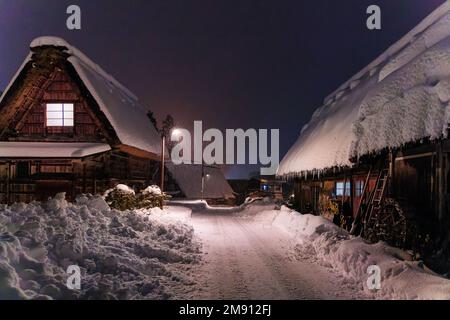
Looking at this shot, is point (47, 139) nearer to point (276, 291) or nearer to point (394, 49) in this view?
point (276, 291)

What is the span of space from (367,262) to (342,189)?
11185 mm

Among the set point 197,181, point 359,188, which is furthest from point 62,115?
point 197,181

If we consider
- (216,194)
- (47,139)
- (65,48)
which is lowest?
(216,194)

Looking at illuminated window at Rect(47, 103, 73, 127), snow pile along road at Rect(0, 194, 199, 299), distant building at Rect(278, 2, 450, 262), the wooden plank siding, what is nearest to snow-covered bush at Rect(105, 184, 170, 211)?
the wooden plank siding

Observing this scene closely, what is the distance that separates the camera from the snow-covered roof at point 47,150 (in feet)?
53.0

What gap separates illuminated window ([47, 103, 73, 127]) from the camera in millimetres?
18422

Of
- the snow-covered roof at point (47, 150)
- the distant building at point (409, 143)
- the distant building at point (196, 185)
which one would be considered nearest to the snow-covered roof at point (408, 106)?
the distant building at point (409, 143)

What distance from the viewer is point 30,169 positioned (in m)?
17.8

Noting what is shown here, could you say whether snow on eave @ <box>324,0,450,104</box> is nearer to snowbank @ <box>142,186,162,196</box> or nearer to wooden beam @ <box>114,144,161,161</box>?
snowbank @ <box>142,186,162,196</box>

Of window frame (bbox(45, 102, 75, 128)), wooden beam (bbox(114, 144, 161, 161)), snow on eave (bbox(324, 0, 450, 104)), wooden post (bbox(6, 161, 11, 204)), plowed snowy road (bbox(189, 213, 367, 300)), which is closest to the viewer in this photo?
plowed snowy road (bbox(189, 213, 367, 300))

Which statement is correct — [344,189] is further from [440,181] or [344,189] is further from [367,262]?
[367,262]

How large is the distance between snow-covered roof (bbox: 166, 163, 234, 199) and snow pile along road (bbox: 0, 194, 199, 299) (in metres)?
34.7
